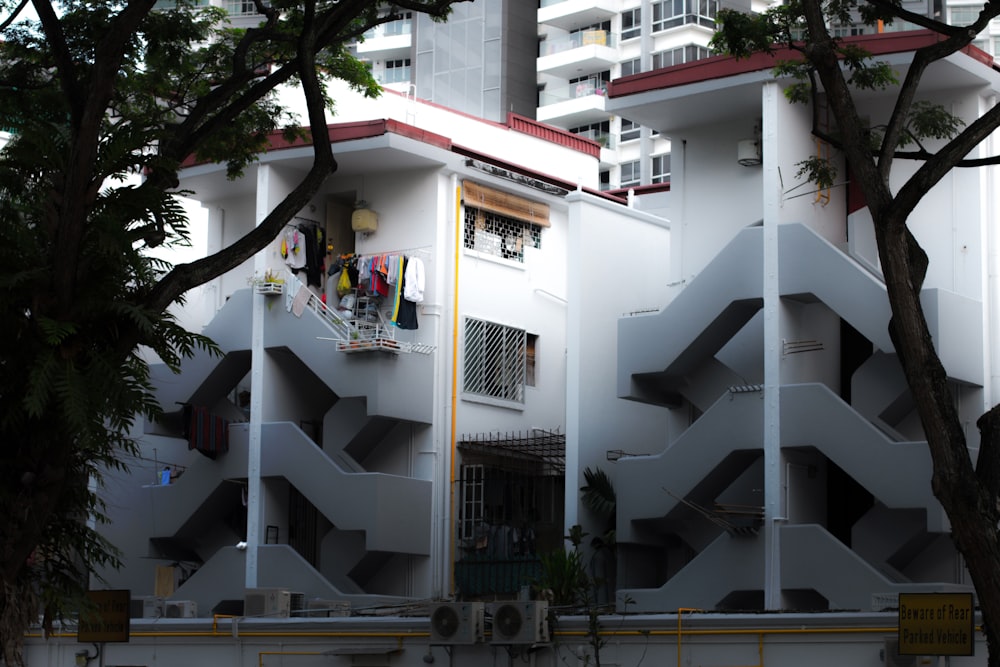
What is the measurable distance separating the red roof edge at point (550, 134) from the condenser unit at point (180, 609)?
13.8 metres

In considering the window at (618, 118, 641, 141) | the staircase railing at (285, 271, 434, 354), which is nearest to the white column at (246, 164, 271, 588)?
the staircase railing at (285, 271, 434, 354)

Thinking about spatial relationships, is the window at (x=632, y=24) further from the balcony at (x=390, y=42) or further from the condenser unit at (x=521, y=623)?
the condenser unit at (x=521, y=623)

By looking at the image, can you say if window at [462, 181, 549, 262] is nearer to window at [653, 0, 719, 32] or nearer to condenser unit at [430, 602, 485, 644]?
condenser unit at [430, 602, 485, 644]

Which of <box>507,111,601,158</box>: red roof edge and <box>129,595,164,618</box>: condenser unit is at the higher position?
<box>507,111,601,158</box>: red roof edge

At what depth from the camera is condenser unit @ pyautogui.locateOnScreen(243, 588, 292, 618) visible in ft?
76.4

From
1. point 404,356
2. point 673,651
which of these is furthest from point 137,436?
point 673,651

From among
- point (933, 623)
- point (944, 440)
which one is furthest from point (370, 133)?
point (944, 440)

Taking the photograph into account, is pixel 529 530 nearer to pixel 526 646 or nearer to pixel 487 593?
pixel 487 593

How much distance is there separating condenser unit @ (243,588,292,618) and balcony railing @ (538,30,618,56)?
162 ft

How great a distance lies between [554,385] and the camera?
3347 centimetres

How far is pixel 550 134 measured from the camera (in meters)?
35.1

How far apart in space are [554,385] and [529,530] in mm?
4429

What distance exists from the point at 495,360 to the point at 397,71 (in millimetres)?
44044

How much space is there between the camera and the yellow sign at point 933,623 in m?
15.6
